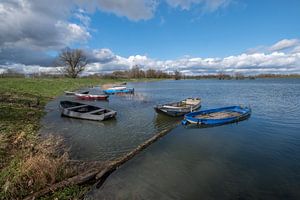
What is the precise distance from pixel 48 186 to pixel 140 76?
12417 centimetres

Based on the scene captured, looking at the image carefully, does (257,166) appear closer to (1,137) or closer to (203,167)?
(203,167)

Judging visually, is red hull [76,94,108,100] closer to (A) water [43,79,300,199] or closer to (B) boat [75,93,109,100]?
(B) boat [75,93,109,100]

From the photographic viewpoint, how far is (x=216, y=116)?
16.8m

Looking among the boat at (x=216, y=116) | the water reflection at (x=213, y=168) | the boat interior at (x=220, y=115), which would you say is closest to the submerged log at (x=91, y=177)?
the water reflection at (x=213, y=168)

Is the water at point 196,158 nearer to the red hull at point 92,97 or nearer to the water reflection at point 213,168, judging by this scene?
the water reflection at point 213,168

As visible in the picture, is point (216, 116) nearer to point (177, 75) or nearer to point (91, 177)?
point (91, 177)

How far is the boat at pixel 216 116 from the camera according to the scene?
1441 centimetres

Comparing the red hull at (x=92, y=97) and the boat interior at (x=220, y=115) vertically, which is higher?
the red hull at (x=92, y=97)

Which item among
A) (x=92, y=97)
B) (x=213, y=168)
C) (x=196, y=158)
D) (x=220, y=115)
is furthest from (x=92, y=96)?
(x=213, y=168)

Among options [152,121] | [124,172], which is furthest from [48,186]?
[152,121]

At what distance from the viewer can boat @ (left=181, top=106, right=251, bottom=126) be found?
47.3ft

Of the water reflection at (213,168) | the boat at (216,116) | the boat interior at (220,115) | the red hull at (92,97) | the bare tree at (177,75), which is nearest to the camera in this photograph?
the water reflection at (213,168)

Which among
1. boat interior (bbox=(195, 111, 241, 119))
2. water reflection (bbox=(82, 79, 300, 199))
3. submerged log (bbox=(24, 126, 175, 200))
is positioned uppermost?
submerged log (bbox=(24, 126, 175, 200))

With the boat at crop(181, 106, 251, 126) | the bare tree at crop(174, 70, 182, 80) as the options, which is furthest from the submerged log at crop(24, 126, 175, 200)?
the bare tree at crop(174, 70, 182, 80)
